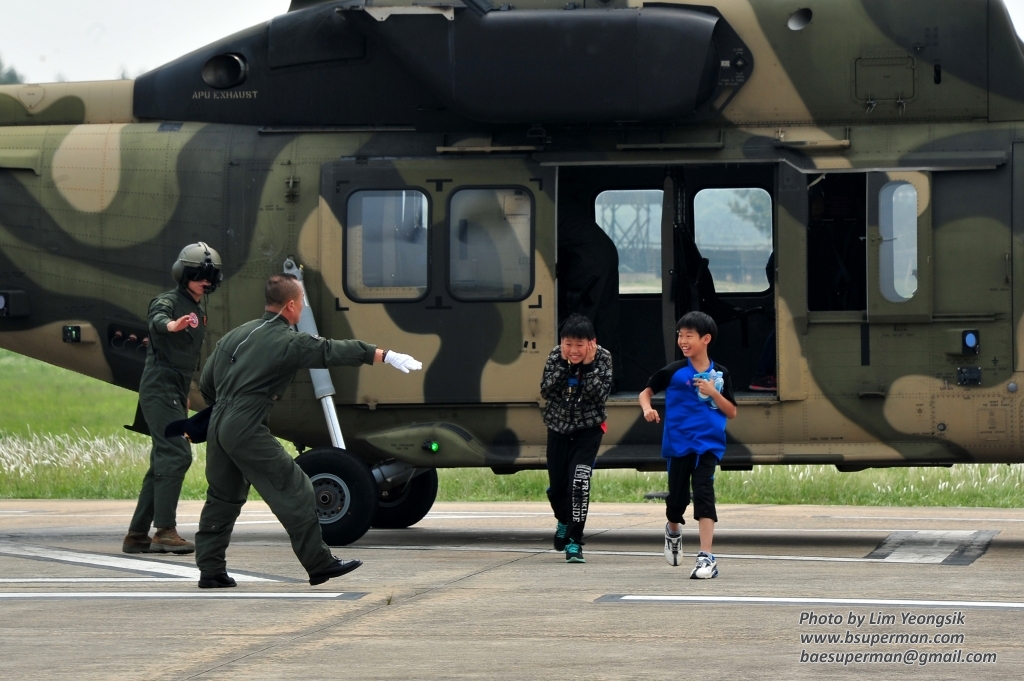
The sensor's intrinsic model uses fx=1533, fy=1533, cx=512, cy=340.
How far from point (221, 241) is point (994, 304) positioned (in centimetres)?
538

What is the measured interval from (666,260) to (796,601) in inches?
154

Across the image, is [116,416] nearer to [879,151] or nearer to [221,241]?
[221,241]

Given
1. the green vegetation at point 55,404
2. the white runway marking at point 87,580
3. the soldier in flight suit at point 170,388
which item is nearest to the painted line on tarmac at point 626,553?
the soldier in flight suit at point 170,388

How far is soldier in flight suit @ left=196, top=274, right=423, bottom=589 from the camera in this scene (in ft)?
26.6

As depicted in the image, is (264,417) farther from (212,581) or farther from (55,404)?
(55,404)

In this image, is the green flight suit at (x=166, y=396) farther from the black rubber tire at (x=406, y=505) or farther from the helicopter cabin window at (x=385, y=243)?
the black rubber tire at (x=406, y=505)

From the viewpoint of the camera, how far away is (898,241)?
10391 mm

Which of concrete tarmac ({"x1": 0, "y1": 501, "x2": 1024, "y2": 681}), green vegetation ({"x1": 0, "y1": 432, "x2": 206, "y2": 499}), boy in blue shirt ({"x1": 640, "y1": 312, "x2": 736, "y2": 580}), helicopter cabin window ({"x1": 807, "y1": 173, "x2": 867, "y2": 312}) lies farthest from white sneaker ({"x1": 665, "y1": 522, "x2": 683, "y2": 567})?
green vegetation ({"x1": 0, "y1": 432, "x2": 206, "y2": 499})

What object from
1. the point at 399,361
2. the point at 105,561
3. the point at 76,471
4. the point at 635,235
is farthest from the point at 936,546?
the point at 76,471

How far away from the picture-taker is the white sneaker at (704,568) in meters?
8.74

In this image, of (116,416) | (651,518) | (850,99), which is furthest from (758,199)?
(116,416)

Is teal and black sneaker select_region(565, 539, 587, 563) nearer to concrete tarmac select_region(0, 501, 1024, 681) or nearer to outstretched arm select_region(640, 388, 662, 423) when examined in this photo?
concrete tarmac select_region(0, 501, 1024, 681)

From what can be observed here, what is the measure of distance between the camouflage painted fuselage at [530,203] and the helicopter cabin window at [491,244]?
6cm

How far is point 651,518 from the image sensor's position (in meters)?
13.3
